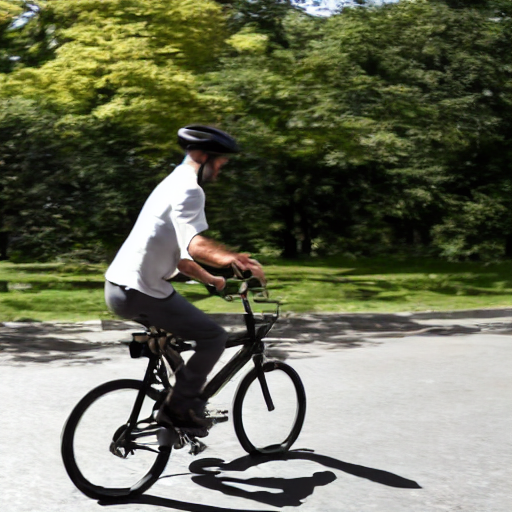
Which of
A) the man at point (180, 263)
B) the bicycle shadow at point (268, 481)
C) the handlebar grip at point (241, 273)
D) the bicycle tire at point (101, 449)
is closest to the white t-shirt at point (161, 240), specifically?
the man at point (180, 263)

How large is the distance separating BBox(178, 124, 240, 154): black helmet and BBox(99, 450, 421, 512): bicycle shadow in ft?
5.80

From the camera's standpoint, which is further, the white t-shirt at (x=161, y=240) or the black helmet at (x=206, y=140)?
the black helmet at (x=206, y=140)

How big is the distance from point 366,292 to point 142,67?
6.82m

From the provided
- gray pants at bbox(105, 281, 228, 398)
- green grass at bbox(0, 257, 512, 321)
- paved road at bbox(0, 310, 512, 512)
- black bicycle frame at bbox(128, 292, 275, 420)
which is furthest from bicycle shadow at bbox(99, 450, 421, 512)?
green grass at bbox(0, 257, 512, 321)

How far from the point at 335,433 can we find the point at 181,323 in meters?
2.02

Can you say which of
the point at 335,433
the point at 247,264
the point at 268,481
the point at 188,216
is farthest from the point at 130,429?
the point at 335,433

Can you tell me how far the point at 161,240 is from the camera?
483 cm

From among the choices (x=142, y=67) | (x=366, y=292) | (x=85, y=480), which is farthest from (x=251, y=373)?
(x=366, y=292)

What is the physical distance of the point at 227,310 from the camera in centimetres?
1431

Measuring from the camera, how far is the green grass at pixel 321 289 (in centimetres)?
1512

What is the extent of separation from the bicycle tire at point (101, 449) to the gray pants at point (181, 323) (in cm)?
25

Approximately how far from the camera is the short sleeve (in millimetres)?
4750

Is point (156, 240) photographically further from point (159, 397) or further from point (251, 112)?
point (251, 112)

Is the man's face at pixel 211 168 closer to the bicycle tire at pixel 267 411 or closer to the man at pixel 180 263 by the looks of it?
the man at pixel 180 263
